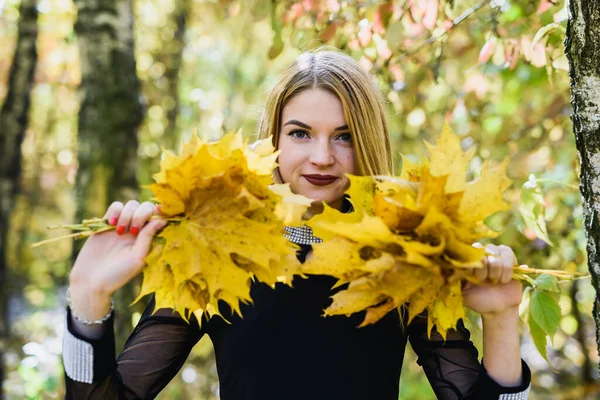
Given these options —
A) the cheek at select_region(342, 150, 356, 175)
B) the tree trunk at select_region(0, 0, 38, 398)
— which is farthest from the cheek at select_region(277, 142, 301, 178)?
the tree trunk at select_region(0, 0, 38, 398)

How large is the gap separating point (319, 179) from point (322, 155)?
7 centimetres

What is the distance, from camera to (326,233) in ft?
3.89

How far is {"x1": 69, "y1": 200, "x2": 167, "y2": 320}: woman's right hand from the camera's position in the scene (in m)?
1.19

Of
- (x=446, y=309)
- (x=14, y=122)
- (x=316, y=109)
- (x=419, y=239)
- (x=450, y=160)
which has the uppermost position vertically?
(x=14, y=122)

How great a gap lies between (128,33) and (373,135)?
5.52 feet

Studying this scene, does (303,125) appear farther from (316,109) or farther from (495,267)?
(495,267)

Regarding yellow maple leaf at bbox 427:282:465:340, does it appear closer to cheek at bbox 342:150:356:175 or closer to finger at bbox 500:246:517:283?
finger at bbox 500:246:517:283

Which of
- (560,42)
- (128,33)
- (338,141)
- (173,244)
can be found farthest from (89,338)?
(128,33)

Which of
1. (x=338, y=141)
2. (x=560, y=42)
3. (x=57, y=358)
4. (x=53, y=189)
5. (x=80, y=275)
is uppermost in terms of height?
(x=53, y=189)

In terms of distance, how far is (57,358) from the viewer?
3.90m

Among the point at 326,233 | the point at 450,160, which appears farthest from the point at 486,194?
the point at 326,233

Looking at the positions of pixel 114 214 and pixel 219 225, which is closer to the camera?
pixel 219 225

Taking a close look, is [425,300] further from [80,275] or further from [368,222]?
[80,275]

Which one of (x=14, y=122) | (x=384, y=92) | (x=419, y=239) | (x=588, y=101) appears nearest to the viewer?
(x=419, y=239)
